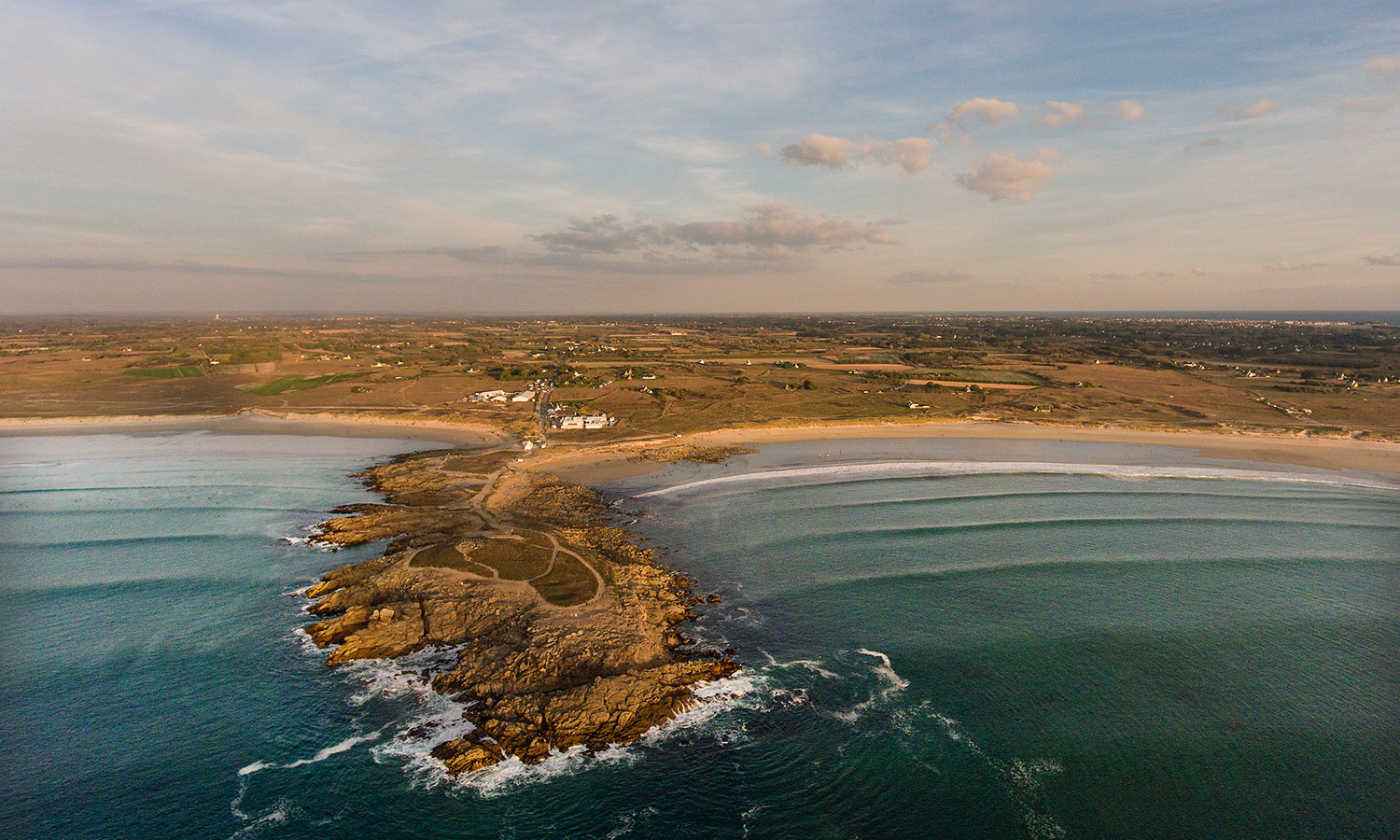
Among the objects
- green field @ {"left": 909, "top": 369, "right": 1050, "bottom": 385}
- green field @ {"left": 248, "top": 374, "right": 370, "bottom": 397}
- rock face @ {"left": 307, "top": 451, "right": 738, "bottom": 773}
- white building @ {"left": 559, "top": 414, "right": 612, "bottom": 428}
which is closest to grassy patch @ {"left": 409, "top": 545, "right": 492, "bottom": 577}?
rock face @ {"left": 307, "top": 451, "right": 738, "bottom": 773}

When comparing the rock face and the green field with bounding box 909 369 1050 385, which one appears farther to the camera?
the green field with bounding box 909 369 1050 385

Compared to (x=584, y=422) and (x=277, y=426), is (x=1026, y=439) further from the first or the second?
(x=277, y=426)

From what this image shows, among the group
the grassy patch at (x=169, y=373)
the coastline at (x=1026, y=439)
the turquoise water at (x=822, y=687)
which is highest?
the grassy patch at (x=169, y=373)

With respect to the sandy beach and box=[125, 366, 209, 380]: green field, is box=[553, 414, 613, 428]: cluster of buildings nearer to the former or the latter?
the sandy beach

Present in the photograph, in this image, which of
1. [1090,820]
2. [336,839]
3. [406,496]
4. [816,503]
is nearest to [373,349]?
[406,496]

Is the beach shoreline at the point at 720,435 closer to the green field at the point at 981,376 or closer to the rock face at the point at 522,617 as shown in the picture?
the rock face at the point at 522,617

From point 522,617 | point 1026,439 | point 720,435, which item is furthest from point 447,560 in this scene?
point 1026,439

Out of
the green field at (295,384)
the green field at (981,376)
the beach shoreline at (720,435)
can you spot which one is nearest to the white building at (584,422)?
the beach shoreline at (720,435)

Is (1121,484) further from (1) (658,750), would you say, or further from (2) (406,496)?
(2) (406,496)
